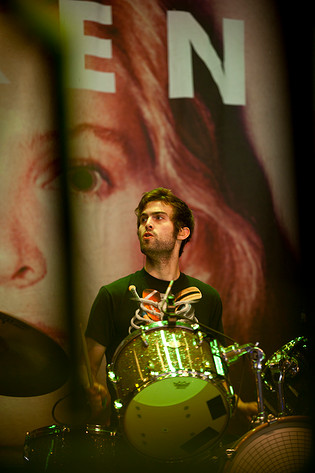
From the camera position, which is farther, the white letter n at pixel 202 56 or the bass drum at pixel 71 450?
the white letter n at pixel 202 56

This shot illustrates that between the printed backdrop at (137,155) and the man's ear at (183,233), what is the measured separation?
0.95 ft

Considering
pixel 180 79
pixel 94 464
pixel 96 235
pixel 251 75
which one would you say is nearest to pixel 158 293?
pixel 96 235

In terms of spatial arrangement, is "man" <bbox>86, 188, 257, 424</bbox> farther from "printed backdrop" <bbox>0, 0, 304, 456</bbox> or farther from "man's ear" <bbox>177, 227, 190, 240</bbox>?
"printed backdrop" <bbox>0, 0, 304, 456</bbox>

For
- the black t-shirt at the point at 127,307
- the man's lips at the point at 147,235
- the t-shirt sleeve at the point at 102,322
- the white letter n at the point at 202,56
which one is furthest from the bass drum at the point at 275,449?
the white letter n at the point at 202,56

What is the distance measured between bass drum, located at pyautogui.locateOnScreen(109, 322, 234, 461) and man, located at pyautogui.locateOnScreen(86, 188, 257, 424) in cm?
38

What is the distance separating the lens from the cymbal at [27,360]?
6.01 feet

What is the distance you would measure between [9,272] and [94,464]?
1.24m

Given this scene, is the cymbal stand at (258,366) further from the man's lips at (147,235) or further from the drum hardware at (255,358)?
the man's lips at (147,235)

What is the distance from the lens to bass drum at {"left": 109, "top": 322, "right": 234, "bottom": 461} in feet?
5.86

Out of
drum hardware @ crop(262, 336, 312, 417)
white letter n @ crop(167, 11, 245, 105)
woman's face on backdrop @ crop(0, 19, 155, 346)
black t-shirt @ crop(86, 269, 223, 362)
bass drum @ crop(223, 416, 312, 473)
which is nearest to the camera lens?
bass drum @ crop(223, 416, 312, 473)

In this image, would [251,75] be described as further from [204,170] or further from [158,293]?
[158,293]

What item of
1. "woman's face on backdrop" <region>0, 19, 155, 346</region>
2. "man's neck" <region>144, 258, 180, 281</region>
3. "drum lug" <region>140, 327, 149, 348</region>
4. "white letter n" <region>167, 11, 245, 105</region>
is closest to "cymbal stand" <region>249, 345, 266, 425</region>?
"drum lug" <region>140, 327, 149, 348</region>

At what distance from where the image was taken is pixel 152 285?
245 cm

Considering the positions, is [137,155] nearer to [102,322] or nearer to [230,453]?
[102,322]
